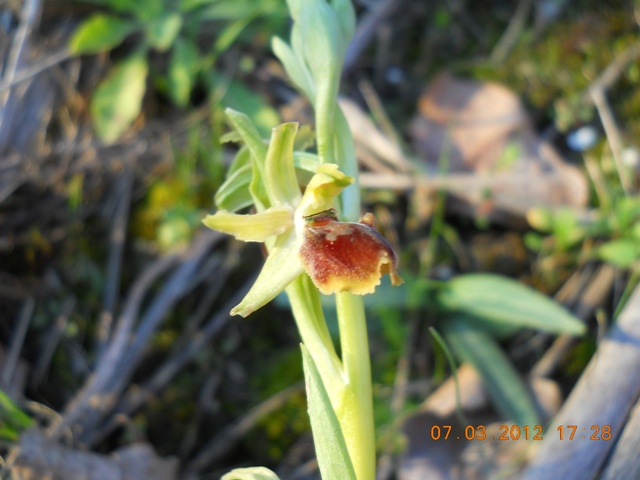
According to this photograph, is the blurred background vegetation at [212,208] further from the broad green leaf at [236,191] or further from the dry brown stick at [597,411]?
the broad green leaf at [236,191]

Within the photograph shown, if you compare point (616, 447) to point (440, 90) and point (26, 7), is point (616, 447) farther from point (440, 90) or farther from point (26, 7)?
point (26, 7)

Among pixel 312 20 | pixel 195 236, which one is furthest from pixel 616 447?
pixel 195 236

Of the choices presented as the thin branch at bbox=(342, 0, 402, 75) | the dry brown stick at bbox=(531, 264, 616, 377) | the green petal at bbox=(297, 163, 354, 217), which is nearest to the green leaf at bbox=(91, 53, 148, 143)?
the thin branch at bbox=(342, 0, 402, 75)

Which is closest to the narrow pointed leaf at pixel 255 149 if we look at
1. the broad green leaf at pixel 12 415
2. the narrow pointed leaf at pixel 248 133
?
the narrow pointed leaf at pixel 248 133

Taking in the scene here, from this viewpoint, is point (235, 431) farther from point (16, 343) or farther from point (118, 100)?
point (118, 100)

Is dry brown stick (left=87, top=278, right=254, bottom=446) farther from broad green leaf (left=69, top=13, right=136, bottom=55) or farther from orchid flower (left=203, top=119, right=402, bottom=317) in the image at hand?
broad green leaf (left=69, top=13, right=136, bottom=55)

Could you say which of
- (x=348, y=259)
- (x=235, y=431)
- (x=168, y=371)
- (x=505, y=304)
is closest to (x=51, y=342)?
(x=168, y=371)
